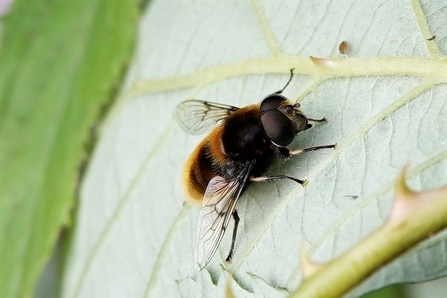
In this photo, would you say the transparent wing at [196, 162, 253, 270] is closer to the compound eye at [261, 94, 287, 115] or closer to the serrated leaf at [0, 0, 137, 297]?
the compound eye at [261, 94, 287, 115]

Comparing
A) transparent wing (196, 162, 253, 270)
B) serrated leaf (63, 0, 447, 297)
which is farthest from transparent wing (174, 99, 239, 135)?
transparent wing (196, 162, 253, 270)

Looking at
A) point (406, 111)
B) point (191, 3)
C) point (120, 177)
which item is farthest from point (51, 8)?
point (406, 111)

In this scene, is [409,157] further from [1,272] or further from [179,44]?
[1,272]

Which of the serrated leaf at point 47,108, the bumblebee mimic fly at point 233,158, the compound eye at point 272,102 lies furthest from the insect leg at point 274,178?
the serrated leaf at point 47,108

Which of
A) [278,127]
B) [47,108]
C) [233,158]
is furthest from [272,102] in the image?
[47,108]

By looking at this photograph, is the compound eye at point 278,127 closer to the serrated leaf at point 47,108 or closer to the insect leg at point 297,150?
the insect leg at point 297,150

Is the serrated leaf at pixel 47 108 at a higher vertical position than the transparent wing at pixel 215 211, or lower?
higher
